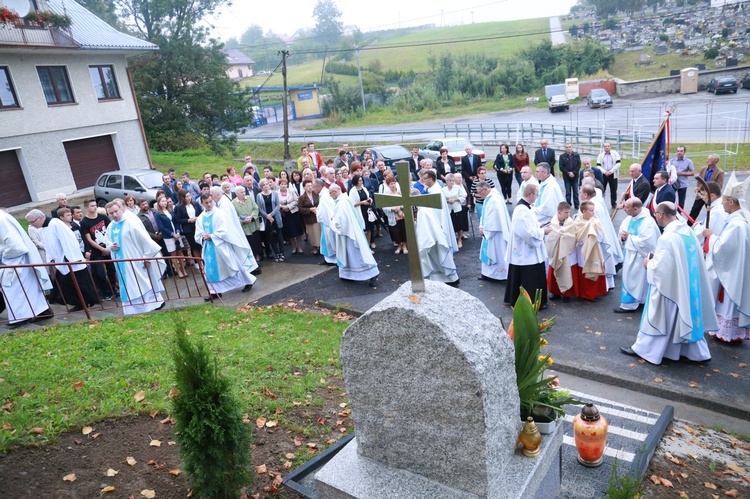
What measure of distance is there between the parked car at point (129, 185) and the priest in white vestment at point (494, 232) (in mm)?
12247

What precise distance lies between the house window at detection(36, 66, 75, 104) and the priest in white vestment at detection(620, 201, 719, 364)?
24136 mm

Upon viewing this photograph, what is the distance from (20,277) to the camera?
9.31 meters

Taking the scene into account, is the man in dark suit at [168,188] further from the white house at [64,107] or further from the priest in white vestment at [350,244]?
the white house at [64,107]

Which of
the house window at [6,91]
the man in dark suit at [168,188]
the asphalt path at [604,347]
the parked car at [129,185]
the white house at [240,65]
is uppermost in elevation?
the white house at [240,65]

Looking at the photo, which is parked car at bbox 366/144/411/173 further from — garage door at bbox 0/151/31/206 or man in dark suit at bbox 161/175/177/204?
garage door at bbox 0/151/31/206

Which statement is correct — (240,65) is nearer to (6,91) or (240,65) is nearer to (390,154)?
(6,91)

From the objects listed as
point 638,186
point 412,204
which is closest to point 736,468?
point 412,204

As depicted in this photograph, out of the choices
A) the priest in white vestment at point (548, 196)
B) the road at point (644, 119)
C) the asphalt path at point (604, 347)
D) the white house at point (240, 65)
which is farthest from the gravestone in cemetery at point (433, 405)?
the white house at point (240, 65)

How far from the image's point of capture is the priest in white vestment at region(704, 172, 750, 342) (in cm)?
740

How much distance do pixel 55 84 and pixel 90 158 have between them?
3427mm

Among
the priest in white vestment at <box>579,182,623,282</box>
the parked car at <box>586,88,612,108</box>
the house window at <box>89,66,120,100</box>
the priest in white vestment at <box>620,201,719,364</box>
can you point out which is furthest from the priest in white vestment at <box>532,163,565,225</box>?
the parked car at <box>586,88,612,108</box>

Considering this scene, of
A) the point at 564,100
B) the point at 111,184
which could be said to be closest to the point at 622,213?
the point at 111,184

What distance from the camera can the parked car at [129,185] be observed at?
1867 centimetres

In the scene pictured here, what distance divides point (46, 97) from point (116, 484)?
75.3 ft
